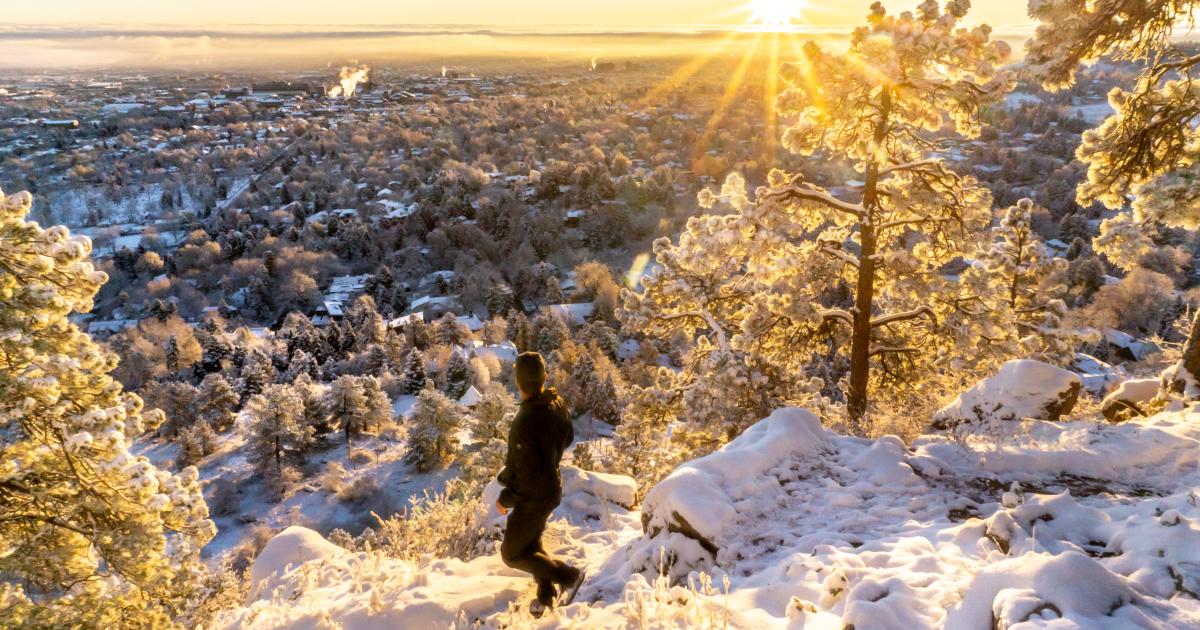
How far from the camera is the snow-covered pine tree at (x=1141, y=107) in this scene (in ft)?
22.7

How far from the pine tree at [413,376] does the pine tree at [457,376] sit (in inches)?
82.1

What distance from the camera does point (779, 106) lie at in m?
8.68

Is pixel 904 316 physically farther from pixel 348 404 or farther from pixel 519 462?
pixel 348 404

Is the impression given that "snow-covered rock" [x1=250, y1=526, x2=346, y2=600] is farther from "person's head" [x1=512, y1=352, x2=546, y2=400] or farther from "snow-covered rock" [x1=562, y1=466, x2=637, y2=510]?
"person's head" [x1=512, y1=352, x2=546, y2=400]

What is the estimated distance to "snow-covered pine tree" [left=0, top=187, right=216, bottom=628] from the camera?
6309 millimetres

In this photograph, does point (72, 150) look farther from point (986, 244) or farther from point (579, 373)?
point (986, 244)

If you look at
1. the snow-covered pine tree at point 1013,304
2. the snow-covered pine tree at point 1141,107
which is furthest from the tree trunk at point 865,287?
the snow-covered pine tree at point 1141,107

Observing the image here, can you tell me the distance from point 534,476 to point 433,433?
121 feet

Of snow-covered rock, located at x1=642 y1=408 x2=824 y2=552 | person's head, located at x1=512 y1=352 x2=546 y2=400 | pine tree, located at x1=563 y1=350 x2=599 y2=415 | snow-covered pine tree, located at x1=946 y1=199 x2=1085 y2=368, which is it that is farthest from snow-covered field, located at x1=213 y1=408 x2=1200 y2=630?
pine tree, located at x1=563 y1=350 x2=599 y2=415

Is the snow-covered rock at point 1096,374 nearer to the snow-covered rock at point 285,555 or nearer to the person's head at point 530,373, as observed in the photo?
the person's head at point 530,373

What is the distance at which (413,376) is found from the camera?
52844 millimetres

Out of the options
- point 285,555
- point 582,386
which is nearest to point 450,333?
point 582,386

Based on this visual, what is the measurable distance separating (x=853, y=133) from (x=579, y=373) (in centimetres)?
4114

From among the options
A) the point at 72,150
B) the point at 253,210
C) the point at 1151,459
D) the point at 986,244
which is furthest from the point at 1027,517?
the point at 72,150
